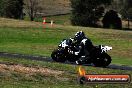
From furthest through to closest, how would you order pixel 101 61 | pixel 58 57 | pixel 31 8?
1. pixel 31 8
2. pixel 58 57
3. pixel 101 61

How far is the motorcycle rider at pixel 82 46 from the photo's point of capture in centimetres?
2428

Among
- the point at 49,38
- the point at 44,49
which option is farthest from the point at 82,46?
the point at 49,38

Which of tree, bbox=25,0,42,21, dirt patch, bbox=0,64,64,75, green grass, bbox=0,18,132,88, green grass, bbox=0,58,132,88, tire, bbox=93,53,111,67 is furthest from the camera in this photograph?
tree, bbox=25,0,42,21

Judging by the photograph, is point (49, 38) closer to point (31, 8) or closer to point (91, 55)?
point (91, 55)

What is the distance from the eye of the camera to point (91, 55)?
24.8 m

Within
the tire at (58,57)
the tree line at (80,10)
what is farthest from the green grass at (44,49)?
the tree line at (80,10)

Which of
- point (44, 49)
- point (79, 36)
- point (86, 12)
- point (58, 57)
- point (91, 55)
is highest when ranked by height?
point (79, 36)

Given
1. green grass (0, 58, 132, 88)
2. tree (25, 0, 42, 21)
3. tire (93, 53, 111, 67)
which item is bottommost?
tree (25, 0, 42, 21)

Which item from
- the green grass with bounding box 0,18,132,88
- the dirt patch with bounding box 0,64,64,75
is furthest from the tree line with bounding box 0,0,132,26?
the dirt patch with bounding box 0,64,64,75

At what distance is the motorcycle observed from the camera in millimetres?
24594

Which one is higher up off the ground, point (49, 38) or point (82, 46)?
point (82, 46)

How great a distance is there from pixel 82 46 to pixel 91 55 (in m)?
0.83

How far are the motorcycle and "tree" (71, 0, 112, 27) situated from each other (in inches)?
1924

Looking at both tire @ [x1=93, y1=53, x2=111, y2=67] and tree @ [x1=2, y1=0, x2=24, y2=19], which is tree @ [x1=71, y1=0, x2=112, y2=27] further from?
tire @ [x1=93, y1=53, x2=111, y2=67]
